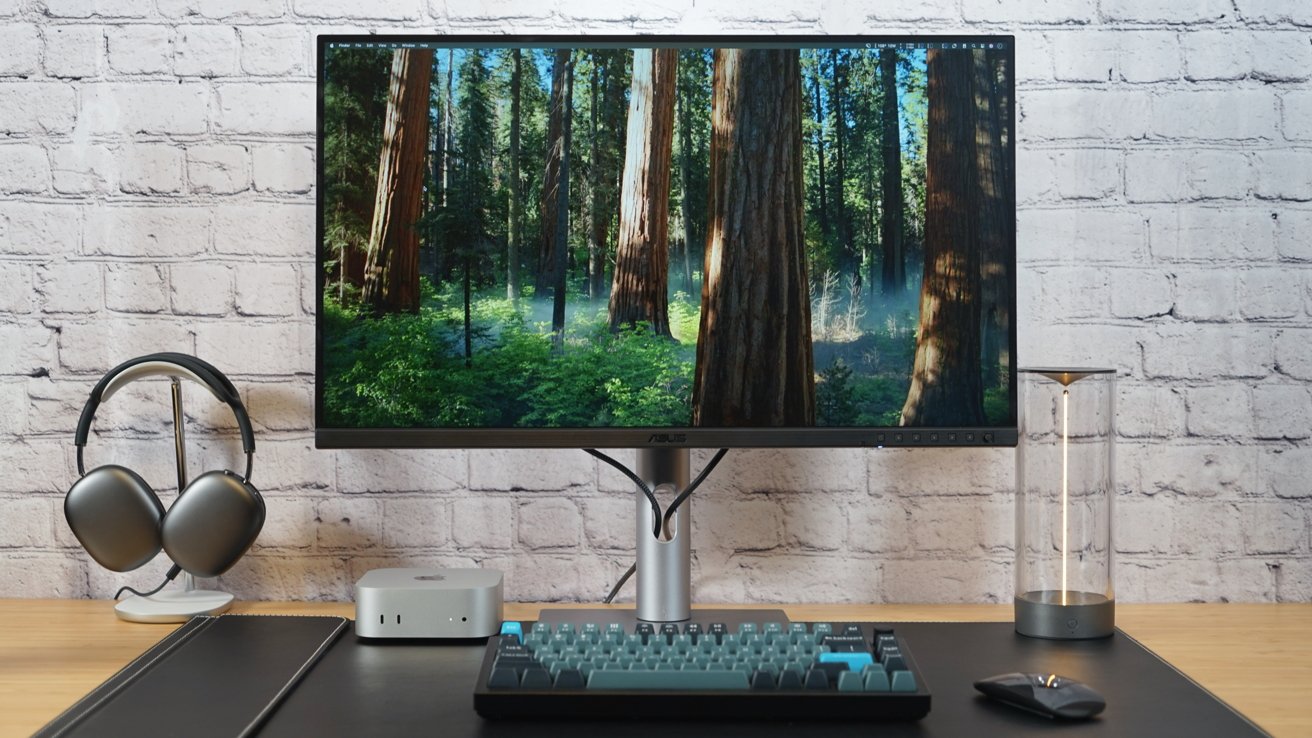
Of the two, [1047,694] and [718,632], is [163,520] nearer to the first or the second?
[718,632]

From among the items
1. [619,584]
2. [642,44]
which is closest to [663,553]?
[619,584]

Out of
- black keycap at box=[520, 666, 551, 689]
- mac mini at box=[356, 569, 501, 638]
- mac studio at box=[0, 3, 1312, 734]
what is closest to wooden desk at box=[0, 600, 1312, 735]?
mac studio at box=[0, 3, 1312, 734]

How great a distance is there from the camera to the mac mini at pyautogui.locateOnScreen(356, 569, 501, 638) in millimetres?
1123

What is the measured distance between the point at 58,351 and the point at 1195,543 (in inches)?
56.4

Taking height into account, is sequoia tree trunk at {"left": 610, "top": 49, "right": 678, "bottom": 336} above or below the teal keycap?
above

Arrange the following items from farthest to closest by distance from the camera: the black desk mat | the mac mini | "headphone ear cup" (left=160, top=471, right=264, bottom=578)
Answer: "headphone ear cup" (left=160, top=471, right=264, bottom=578)
the mac mini
the black desk mat

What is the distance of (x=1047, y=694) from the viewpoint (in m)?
0.89

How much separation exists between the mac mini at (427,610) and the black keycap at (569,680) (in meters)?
0.26

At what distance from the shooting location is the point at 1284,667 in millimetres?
1081

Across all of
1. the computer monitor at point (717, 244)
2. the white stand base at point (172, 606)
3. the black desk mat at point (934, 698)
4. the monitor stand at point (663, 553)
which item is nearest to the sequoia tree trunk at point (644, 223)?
the computer monitor at point (717, 244)

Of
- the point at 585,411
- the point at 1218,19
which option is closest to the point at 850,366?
the point at 585,411

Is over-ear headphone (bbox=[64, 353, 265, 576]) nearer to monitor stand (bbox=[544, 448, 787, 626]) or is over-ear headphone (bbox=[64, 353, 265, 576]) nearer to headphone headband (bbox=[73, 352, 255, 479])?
headphone headband (bbox=[73, 352, 255, 479])

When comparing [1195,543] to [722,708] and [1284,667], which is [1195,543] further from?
[722,708]

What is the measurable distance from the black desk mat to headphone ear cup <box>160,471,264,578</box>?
218 mm
